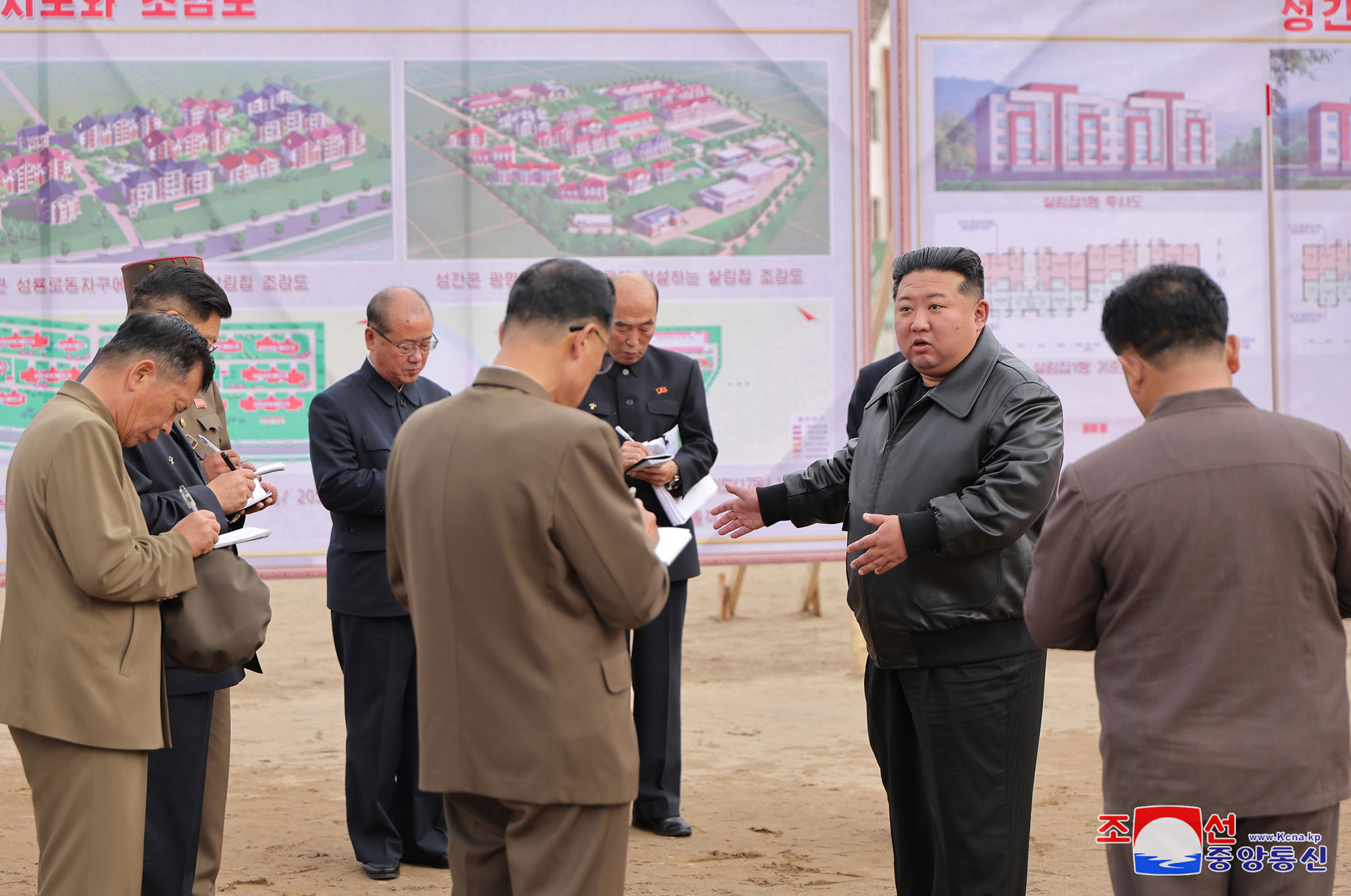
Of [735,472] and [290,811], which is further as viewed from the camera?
[735,472]

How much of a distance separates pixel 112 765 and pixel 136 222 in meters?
4.25

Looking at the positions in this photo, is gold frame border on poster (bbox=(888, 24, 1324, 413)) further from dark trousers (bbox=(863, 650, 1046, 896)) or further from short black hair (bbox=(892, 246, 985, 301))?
dark trousers (bbox=(863, 650, 1046, 896))

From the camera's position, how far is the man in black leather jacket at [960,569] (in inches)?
129

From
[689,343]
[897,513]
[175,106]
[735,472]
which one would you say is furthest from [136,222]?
[897,513]

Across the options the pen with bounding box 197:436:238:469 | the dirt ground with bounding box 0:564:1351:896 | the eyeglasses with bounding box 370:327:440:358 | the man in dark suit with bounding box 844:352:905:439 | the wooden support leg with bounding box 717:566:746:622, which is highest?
the eyeglasses with bounding box 370:327:440:358

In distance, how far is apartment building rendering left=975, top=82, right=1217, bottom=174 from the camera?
689 centimetres

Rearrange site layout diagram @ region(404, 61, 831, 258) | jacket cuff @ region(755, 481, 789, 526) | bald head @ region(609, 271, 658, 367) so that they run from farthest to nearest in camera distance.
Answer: site layout diagram @ region(404, 61, 831, 258) → bald head @ region(609, 271, 658, 367) → jacket cuff @ region(755, 481, 789, 526)

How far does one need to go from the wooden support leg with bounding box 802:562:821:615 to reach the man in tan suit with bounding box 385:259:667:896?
849 centimetres

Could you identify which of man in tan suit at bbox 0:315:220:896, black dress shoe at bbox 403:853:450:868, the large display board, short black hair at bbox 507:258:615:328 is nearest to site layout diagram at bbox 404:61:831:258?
the large display board

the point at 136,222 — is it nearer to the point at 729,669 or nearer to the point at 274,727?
the point at 274,727

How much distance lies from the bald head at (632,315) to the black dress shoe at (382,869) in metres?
2.10

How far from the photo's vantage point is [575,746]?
2400 mm

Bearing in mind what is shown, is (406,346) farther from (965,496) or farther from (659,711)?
(965,496)

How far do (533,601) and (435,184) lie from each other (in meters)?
4.63
